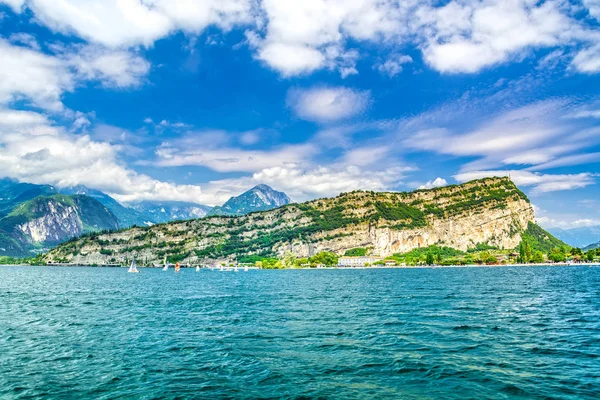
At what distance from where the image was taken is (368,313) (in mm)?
53156

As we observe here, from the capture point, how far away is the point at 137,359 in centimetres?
3070

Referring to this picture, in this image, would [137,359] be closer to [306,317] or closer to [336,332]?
[336,332]

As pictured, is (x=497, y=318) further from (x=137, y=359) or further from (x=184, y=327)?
(x=137, y=359)

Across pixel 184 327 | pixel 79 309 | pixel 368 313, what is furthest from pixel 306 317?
pixel 79 309

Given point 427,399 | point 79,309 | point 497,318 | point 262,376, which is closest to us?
point 427,399

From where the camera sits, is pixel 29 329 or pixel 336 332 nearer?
pixel 336 332

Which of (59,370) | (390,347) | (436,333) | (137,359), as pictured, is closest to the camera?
(59,370)

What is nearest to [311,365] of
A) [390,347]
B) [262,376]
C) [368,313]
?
[262,376]

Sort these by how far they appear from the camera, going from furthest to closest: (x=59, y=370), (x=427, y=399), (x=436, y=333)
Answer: (x=436, y=333) < (x=59, y=370) < (x=427, y=399)

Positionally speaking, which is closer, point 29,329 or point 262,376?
point 262,376

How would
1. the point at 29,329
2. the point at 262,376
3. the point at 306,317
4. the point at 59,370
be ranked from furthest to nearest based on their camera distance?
1. the point at 306,317
2. the point at 29,329
3. the point at 59,370
4. the point at 262,376

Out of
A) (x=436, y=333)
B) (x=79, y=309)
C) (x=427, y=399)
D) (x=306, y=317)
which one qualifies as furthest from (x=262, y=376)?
(x=79, y=309)

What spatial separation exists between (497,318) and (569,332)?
871 cm

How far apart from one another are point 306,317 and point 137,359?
24.0 metres
